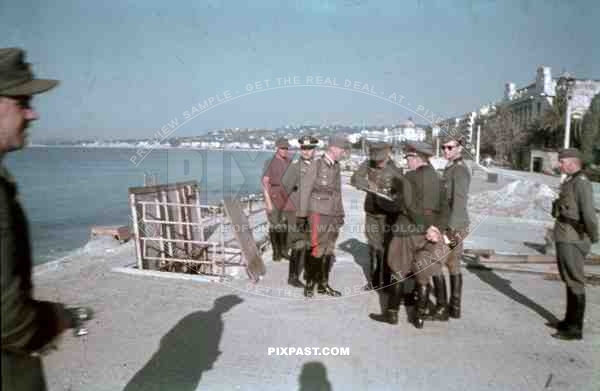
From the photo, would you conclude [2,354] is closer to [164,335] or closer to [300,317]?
[164,335]

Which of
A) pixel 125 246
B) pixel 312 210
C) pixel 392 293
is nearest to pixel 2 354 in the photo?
pixel 392 293

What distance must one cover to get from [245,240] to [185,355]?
309 centimetres

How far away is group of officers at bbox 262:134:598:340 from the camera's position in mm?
4582

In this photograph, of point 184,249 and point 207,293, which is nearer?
point 207,293

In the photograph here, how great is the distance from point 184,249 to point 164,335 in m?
3.41

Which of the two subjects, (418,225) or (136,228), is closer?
(418,225)

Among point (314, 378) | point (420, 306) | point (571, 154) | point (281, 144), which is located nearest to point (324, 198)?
point (420, 306)

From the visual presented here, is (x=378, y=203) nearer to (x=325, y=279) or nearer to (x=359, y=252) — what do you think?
(x=325, y=279)

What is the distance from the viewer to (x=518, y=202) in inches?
613

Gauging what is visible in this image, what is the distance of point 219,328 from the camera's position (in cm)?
489

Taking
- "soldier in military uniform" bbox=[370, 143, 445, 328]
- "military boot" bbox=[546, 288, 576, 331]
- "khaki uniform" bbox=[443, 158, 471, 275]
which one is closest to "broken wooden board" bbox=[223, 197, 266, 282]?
"soldier in military uniform" bbox=[370, 143, 445, 328]

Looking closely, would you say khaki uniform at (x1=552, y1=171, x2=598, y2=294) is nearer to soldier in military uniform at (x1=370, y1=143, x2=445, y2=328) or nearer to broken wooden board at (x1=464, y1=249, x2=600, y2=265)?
soldier in military uniform at (x1=370, y1=143, x2=445, y2=328)

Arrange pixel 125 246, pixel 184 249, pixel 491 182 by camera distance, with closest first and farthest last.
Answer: pixel 184 249 → pixel 125 246 → pixel 491 182

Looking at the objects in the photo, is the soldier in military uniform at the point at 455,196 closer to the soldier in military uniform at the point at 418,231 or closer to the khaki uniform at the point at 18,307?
the soldier in military uniform at the point at 418,231
